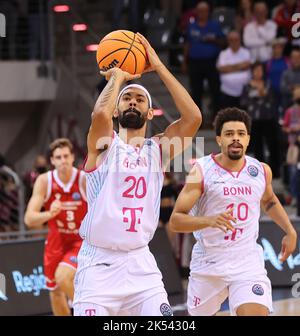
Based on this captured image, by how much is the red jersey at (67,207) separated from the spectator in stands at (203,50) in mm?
5591

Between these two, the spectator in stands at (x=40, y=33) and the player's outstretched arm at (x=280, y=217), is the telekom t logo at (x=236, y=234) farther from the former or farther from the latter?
the spectator in stands at (x=40, y=33)

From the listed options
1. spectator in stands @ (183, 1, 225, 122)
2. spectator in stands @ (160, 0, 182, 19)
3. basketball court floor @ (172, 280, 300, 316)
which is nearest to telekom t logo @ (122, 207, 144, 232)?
basketball court floor @ (172, 280, 300, 316)

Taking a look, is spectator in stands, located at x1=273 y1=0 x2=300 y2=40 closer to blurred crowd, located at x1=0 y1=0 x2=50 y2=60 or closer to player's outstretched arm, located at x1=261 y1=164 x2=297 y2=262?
blurred crowd, located at x1=0 y1=0 x2=50 y2=60

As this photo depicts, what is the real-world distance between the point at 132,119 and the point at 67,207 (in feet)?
12.3

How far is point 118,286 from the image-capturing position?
6.96 metres

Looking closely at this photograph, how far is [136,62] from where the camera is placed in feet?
24.1

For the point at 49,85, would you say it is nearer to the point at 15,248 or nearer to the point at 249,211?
the point at 15,248

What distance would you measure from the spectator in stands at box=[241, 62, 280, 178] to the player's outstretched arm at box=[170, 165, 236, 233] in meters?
6.96

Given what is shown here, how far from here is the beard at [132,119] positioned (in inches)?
283

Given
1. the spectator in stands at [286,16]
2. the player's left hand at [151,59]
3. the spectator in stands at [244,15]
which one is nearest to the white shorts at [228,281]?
the player's left hand at [151,59]

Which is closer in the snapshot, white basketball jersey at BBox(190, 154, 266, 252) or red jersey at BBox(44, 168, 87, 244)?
white basketball jersey at BBox(190, 154, 266, 252)

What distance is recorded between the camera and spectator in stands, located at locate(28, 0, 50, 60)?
17.6 metres

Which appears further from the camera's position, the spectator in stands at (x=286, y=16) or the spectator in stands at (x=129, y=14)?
the spectator in stands at (x=129, y=14)

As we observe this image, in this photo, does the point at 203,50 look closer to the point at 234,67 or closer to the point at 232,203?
the point at 234,67
